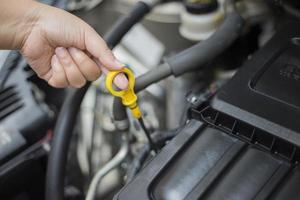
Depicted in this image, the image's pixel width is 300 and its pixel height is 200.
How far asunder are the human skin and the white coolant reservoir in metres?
0.37

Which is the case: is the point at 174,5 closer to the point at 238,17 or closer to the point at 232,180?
the point at 238,17

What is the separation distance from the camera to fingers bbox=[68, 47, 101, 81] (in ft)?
2.10

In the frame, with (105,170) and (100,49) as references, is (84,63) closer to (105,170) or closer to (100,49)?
(100,49)

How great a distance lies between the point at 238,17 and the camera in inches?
33.3

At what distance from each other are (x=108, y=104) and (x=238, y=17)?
45 cm

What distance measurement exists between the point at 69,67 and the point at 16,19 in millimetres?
104

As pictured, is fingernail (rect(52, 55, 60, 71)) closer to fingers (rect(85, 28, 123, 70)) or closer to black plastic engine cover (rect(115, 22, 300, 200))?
fingers (rect(85, 28, 123, 70))

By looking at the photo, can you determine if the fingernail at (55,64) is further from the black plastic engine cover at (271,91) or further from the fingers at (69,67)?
the black plastic engine cover at (271,91)

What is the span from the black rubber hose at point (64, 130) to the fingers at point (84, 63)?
0.61ft

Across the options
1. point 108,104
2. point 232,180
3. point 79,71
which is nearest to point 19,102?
point 79,71

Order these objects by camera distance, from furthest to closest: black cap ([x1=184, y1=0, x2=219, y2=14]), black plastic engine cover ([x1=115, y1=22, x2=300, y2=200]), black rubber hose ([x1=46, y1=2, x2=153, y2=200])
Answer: black cap ([x1=184, y1=0, x2=219, y2=14]) < black rubber hose ([x1=46, y1=2, x2=153, y2=200]) < black plastic engine cover ([x1=115, y1=22, x2=300, y2=200])

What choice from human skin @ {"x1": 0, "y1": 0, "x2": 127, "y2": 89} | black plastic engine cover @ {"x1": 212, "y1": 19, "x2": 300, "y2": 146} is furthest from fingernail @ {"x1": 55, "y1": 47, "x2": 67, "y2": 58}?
black plastic engine cover @ {"x1": 212, "y1": 19, "x2": 300, "y2": 146}

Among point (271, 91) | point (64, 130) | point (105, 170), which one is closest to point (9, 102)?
point (64, 130)

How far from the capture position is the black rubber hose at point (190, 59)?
2.53ft
